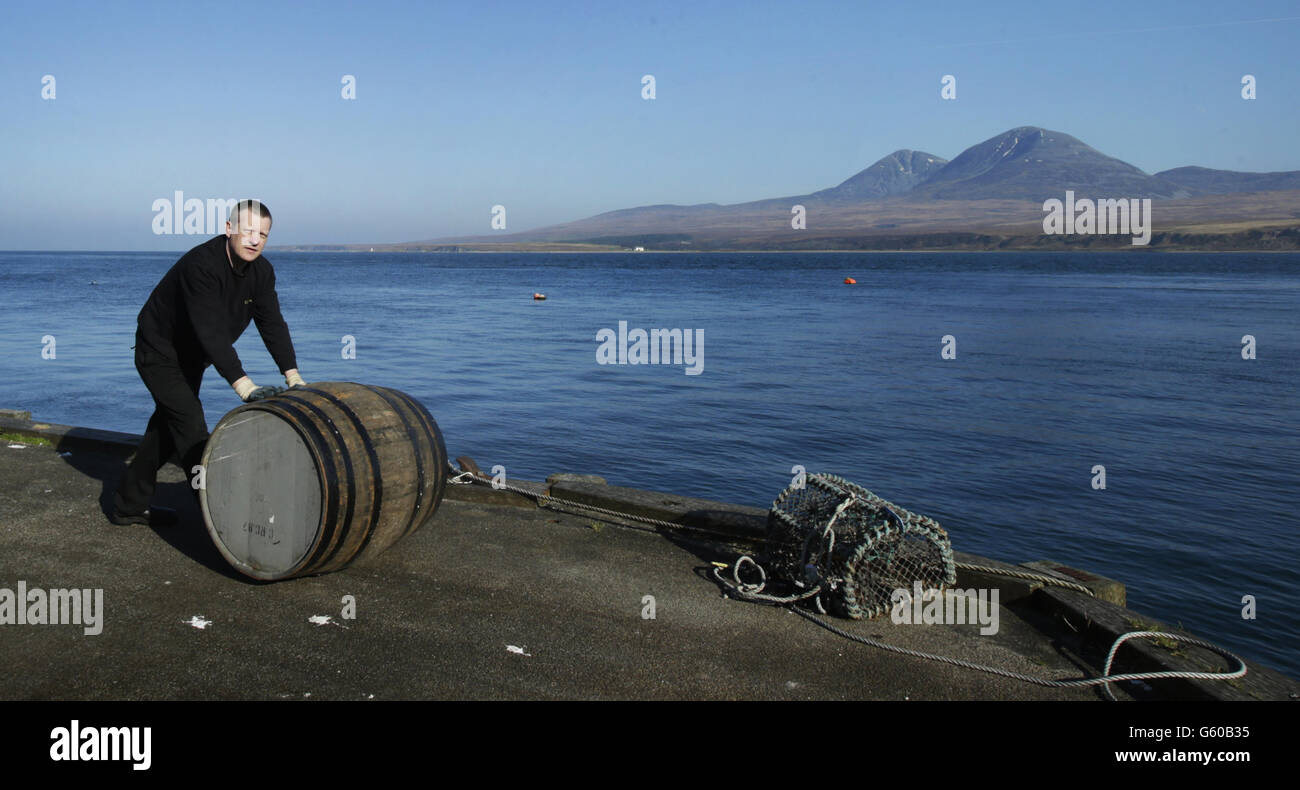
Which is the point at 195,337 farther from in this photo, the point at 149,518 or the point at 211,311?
the point at 149,518

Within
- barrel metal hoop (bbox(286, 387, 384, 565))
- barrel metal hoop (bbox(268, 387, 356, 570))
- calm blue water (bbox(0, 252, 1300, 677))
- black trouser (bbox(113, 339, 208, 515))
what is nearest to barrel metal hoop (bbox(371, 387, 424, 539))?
barrel metal hoop (bbox(286, 387, 384, 565))

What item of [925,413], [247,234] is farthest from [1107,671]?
[925,413]

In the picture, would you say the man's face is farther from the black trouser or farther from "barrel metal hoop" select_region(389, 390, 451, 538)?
"barrel metal hoop" select_region(389, 390, 451, 538)

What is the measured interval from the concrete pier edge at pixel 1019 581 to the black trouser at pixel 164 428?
6.73 ft

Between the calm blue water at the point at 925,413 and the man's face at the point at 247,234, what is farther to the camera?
the calm blue water at the point at 925,413

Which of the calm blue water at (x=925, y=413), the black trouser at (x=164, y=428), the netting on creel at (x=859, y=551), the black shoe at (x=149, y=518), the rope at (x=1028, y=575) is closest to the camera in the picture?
the netting on creel at (x=859, y=551)

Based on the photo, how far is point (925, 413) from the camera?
1836cm

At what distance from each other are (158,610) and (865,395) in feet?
56.3

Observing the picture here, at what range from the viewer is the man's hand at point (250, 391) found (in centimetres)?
519

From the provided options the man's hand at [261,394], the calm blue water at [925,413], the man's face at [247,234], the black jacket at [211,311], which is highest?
the man's face at [247,234]

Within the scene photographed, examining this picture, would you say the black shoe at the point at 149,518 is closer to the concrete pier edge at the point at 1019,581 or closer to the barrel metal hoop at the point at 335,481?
the barrel metal hoop at the point at 335,481

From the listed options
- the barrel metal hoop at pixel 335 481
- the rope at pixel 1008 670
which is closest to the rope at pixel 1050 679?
the rope at pixel 1008 670

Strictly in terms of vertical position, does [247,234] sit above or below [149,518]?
above

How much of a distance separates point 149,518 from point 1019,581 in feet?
18.8
